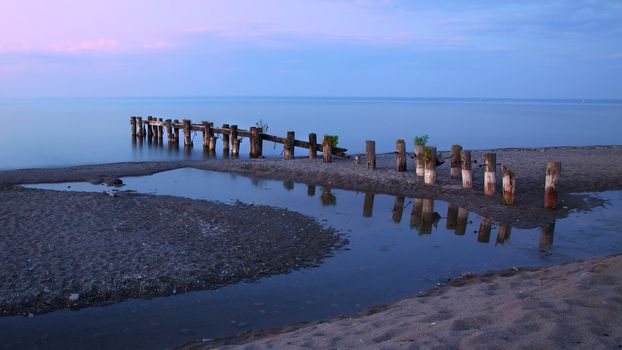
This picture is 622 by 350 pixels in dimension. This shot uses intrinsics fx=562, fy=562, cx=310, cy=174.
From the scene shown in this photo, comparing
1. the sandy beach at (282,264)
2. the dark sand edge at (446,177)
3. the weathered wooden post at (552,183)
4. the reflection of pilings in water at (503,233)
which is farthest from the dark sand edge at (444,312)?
the weathered wooden post at (552,183)

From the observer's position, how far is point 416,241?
11867 mm

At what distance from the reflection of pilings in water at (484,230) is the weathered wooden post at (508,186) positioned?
4.60 ft

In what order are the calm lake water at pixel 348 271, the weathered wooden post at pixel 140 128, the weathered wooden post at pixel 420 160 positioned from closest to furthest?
1. the calm lake water at pixel 348 271
2. the weathered wooden post at pixel 420 160
3. the weathered wooden post at pixel 140 128

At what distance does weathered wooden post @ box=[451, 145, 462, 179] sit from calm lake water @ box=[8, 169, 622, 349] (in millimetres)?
2099

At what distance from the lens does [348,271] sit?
31.5 feet

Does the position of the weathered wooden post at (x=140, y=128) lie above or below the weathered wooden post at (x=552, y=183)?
above

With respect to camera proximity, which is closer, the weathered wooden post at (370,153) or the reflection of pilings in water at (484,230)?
the reflection of pilings in water at (484,230)

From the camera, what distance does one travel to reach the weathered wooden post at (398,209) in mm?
14143

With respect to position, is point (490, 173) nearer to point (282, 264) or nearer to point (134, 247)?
point (282, 264)

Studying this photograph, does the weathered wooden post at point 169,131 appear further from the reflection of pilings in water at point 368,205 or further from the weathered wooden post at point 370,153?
the reflection of pilings in water at point 368,205

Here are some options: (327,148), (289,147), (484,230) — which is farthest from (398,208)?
(289,147)

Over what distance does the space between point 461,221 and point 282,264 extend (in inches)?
223

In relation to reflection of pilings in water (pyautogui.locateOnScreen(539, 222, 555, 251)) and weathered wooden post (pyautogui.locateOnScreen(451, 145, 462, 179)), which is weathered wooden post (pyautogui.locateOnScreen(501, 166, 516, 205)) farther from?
weathered wooden post (pyautogui.locateOnScreen(451, 145, 462, 179))

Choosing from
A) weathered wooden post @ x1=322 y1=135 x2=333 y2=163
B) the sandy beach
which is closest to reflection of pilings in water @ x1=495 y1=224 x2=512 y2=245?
the sandy beach
